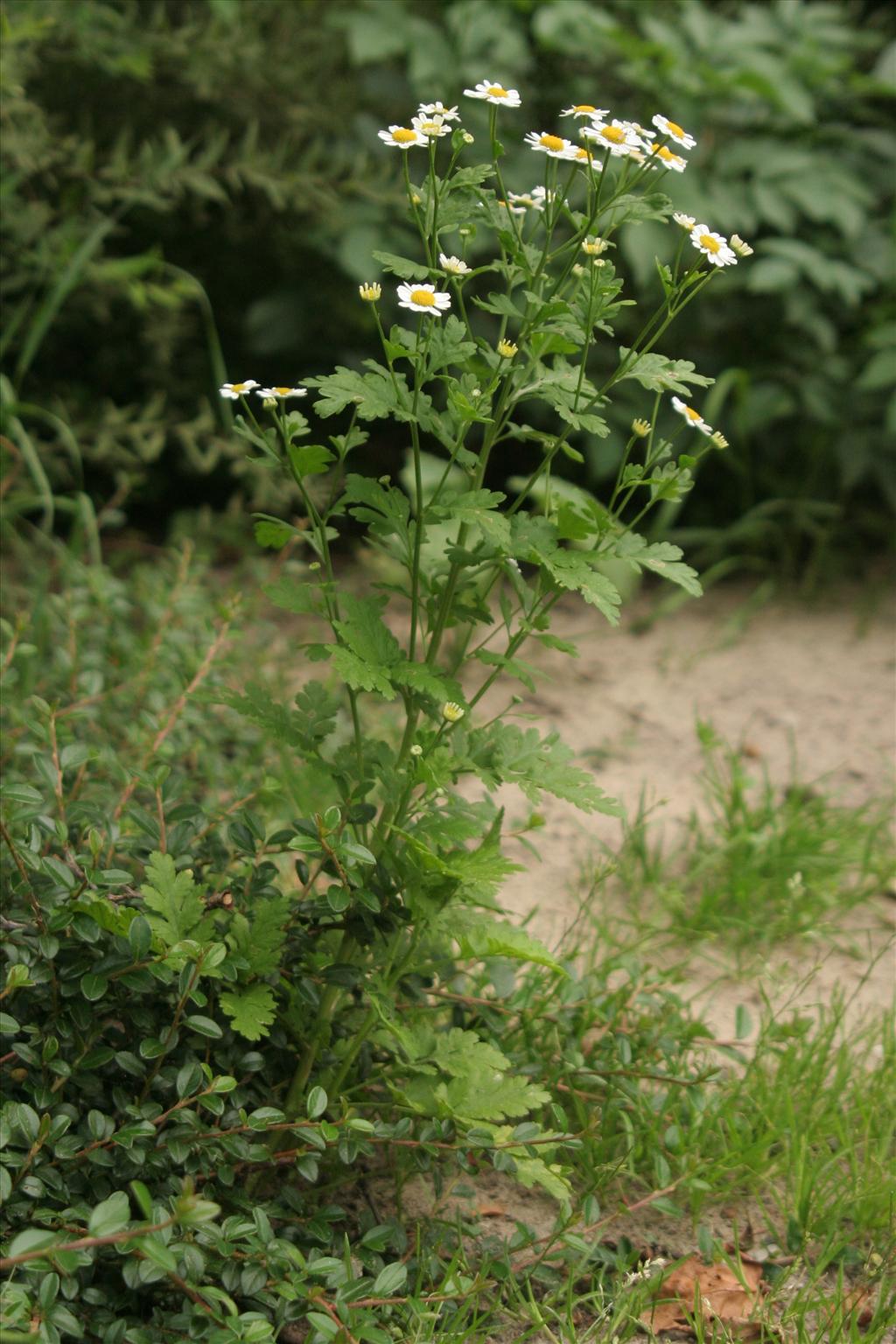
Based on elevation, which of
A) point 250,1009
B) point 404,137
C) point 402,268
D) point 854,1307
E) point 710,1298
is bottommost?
point 710,1298

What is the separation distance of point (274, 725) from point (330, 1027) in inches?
15.3

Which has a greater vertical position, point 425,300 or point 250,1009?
point 425,300

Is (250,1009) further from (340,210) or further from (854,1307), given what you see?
(340,210)

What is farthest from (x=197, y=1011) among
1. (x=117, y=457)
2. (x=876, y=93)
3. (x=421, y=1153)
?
(x=876, y=93)

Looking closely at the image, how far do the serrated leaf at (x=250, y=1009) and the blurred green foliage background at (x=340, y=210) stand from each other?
1630 millimetres

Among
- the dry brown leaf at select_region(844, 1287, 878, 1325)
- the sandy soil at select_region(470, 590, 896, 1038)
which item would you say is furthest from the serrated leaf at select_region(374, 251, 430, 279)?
the dry brown leaf at select_region(844, 1287, 878, 1325)

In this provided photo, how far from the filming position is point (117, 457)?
131 inches

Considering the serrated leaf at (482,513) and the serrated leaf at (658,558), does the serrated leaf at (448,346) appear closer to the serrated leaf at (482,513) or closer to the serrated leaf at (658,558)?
the serrated leaf at (482,513)

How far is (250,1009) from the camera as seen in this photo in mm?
1476

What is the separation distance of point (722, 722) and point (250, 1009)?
1873 millimetres

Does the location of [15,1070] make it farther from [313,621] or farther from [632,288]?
[632,288]

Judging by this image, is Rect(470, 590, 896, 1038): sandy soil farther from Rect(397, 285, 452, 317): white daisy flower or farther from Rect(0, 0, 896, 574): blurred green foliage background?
Rect(397, 285, 452, 317): white daisy flower

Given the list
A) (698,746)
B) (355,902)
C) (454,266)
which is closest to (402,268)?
(454,266)

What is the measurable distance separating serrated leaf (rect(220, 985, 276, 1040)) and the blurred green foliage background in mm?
1630
